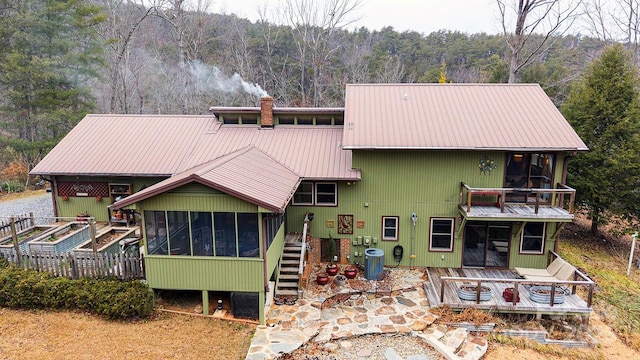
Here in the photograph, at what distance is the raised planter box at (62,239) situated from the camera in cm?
1138

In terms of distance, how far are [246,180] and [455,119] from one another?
8.13m

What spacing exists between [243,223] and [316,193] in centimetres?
462

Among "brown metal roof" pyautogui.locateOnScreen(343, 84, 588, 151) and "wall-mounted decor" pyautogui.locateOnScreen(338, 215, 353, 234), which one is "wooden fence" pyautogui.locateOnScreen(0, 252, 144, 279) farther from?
"brown metal roof" pyautogui.locateOnScreen(343, 84, 588, 151)

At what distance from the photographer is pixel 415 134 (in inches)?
523

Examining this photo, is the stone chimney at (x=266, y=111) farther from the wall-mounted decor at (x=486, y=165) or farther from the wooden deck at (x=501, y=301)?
the wooden deck at (x=501, y=301)

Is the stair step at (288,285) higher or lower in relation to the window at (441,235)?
lower

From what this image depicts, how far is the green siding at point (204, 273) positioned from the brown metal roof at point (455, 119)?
216 inches

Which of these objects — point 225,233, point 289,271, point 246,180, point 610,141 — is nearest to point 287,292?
point 289,271

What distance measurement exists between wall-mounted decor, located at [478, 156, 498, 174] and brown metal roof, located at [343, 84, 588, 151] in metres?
0.64

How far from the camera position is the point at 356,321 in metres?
10.3

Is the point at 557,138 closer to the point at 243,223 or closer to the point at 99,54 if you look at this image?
the point at 243,223

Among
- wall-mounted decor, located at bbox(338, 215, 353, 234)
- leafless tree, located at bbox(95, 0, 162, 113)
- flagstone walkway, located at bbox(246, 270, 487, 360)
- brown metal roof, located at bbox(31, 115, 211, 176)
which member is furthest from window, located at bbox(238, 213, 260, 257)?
leafless tree, located at bbox(95, 0, 162, 113)

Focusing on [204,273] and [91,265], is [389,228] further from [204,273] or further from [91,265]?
[91,265]

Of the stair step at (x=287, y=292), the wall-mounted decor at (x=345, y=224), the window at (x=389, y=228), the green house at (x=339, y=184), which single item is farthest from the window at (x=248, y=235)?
the window at (x=389, y=228)
